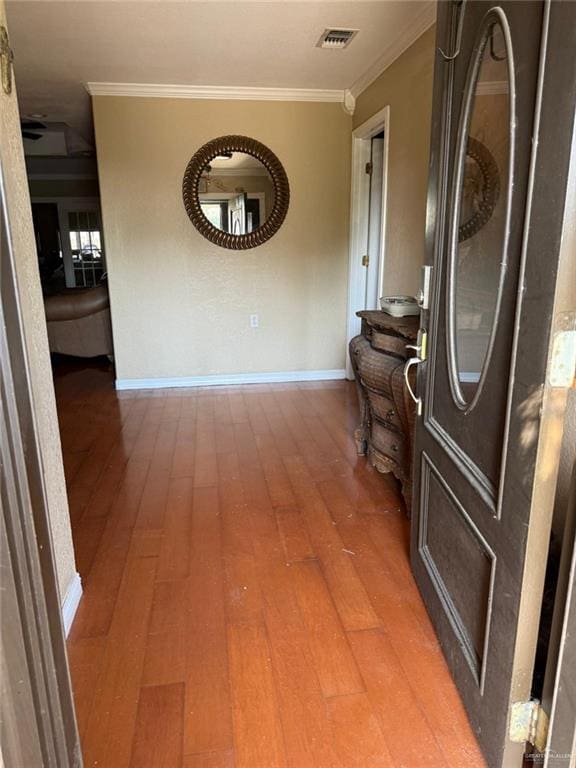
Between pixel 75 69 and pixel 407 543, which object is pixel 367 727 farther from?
pixel 75 69

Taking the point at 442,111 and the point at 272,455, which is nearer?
the point at 442,111

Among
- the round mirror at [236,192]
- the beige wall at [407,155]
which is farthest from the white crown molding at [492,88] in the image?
the round mirror at [236,192]

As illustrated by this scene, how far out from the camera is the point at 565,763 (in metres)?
0.98

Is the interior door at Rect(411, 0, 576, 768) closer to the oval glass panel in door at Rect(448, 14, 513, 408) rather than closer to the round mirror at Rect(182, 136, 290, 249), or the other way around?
the oval glass panel in door at Rect(448, 14, 513, 408)

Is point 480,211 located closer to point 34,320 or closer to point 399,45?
point 34,320

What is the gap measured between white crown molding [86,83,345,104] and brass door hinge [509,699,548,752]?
4.22 meters

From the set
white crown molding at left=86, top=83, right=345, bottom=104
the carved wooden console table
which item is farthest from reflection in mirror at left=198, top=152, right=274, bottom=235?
the carved wooden console table

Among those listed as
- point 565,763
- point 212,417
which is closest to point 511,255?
point 565,763

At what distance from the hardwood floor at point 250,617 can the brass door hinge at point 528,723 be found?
0.65ft

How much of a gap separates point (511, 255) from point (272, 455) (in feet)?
7.22

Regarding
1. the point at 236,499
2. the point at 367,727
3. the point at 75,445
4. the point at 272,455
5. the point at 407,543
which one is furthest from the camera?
the point at 75,445

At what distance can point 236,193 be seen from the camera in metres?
4.24

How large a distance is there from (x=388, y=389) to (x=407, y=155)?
1.61 m

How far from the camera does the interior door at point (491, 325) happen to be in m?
0.92
